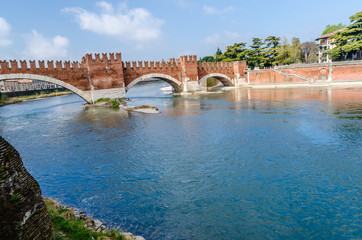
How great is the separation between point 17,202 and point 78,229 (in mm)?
1888

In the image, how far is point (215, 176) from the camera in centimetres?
770

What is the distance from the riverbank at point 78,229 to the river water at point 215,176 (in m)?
0.74

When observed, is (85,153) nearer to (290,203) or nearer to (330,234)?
(290,203)

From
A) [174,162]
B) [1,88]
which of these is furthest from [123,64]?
[1,88]

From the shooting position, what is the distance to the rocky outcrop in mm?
2787

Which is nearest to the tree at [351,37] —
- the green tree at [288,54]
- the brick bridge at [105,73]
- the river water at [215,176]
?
the green tree at [288,54]

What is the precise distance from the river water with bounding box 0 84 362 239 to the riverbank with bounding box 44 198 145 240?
735mm

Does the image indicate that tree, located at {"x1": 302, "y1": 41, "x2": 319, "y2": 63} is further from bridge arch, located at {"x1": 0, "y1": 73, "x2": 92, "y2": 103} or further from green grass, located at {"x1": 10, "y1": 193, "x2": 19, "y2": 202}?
green grass, located at {"x1": 10, "y1": 193, "x2": 19, "y2": 202}

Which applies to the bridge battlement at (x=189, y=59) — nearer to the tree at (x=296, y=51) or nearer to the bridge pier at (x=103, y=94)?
the bridge pier at (x=103, y=94)

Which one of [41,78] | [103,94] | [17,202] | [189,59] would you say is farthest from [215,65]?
[17,202]

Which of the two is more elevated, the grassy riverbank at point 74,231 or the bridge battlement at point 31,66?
the bridge battlement at point 31,66

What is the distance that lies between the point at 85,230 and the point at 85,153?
6.73m

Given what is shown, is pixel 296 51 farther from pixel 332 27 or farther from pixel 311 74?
pixel 332 27

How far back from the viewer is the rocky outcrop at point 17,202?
9.14ft
